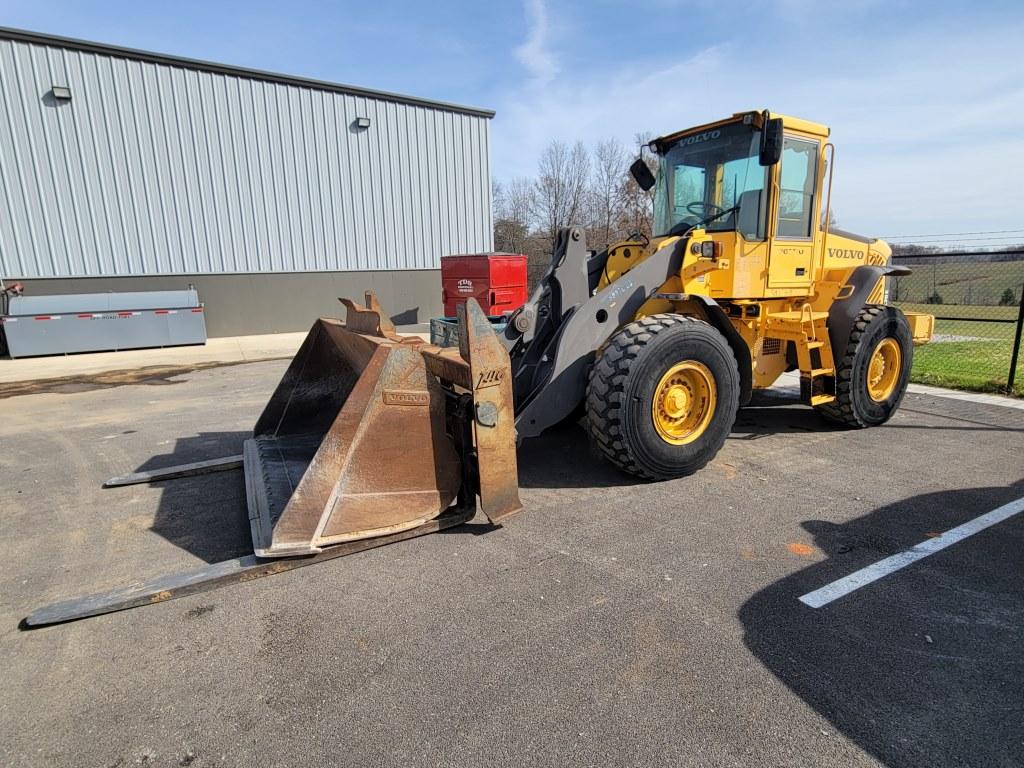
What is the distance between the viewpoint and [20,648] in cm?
270

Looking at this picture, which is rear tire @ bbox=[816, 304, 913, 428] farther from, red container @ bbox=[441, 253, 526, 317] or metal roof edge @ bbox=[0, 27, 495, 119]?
metal roof edge @ bbox=[0, 27, 495, 119]

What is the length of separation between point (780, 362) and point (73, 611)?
5805mm

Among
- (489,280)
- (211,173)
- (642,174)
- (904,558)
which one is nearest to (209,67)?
(211,173)

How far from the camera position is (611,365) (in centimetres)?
417

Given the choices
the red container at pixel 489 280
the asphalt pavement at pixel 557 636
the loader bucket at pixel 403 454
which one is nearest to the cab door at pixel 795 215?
the asphalt pavement at pixel 557 636

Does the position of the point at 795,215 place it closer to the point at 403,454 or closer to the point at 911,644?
the point at 911,644

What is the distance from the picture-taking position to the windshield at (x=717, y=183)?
5070 mm

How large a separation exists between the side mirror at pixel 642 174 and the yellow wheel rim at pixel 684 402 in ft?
8.36

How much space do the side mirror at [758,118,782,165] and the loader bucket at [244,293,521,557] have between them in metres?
2.81

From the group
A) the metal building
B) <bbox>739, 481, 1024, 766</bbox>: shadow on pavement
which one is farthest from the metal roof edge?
<bbox>739, 481, 1024, 766</bbox>: shadow on pavement

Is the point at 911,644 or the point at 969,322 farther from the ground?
the point at 969,322

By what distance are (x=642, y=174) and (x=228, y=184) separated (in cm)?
1314

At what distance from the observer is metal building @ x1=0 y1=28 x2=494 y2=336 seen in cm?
1343

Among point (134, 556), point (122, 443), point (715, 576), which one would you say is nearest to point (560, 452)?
point (715, 576)
